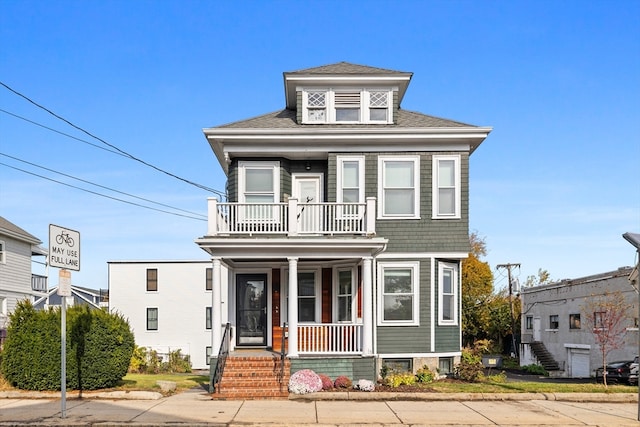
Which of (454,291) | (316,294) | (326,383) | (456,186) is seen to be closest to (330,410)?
(326,383)

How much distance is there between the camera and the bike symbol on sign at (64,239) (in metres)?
11.9

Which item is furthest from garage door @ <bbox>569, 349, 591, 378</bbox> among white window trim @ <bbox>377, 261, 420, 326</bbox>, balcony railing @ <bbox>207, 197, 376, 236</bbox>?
balcony railing @ <bbox>207, 197, 376, 236</bbox>

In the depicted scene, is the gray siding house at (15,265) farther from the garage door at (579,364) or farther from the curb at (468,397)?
the garage door at (579,364)

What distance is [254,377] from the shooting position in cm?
1647

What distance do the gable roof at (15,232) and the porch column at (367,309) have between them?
24.0 meters

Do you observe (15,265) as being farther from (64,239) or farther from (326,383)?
(64,239)

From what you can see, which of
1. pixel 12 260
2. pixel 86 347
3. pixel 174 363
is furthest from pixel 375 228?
pixel 12 260

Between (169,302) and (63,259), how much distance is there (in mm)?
32472

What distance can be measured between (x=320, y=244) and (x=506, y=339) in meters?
39.4

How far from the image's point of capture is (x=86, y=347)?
1497 cm

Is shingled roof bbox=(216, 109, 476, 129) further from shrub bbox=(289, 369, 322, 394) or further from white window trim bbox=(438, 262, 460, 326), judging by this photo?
shrub bbox=(289, 369, 322, 394)

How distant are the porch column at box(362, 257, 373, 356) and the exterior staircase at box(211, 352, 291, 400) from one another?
2120 mm

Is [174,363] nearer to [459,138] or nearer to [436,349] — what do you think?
[436,349]

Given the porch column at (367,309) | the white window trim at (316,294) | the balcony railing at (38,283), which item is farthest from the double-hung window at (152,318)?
the porch column at (367,309)
